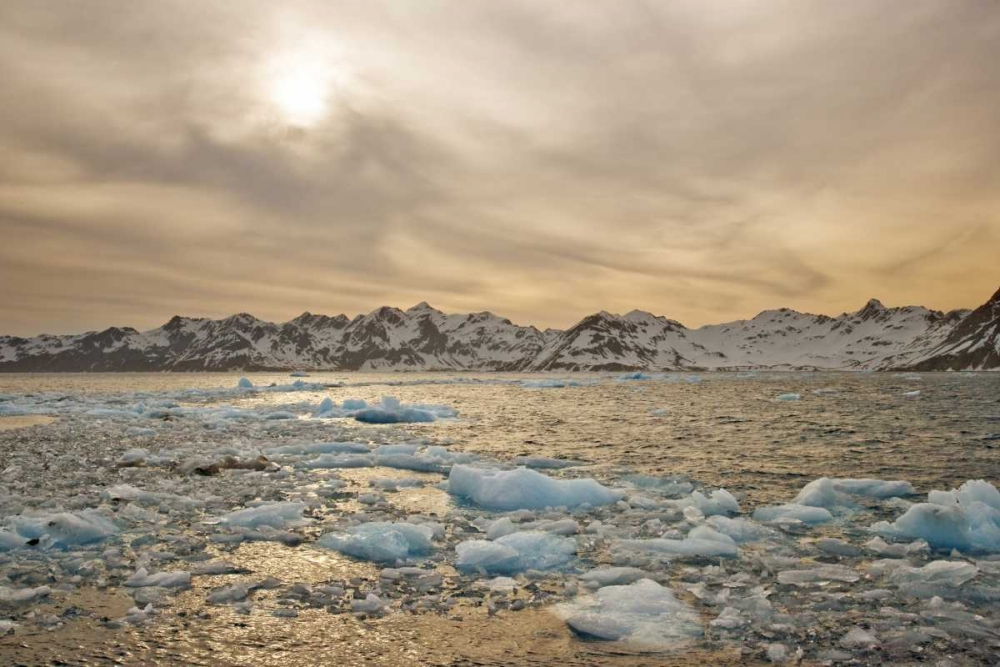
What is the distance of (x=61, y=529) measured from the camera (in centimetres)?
843

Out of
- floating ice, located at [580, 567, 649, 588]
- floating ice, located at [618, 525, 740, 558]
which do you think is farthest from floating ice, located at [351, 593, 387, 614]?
floating ice, located at [618, 525, 740, 558]

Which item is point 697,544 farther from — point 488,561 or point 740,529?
point 488,561

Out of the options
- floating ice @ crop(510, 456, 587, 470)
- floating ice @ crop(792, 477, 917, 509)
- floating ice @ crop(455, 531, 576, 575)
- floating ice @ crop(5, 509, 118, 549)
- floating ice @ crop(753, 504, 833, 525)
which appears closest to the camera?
floating ice @ crop(455, 531, 576, 575)

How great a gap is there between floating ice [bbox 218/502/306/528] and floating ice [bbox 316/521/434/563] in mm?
1298

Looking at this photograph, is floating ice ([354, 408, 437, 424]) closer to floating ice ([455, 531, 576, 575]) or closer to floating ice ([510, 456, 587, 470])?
floating ice ([510, 456, 587, 470])

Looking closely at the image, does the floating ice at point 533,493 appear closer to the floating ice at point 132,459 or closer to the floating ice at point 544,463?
the floating ice at point 544,463

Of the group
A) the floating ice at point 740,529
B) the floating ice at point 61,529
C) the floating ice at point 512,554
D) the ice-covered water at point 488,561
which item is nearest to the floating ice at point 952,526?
the ice-covered water at point 488,561

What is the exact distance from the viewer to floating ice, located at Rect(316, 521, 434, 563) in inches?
320

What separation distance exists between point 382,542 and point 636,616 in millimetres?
3596

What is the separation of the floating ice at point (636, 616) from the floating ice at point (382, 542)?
262 centimetres

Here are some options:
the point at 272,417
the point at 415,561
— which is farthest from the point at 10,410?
the point at 415,561

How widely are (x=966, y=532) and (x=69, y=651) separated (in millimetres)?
11063

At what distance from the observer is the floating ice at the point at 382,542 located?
8125mm

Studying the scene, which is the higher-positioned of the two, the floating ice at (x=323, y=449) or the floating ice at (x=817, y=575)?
the floating ice at (x=817, y=575)
